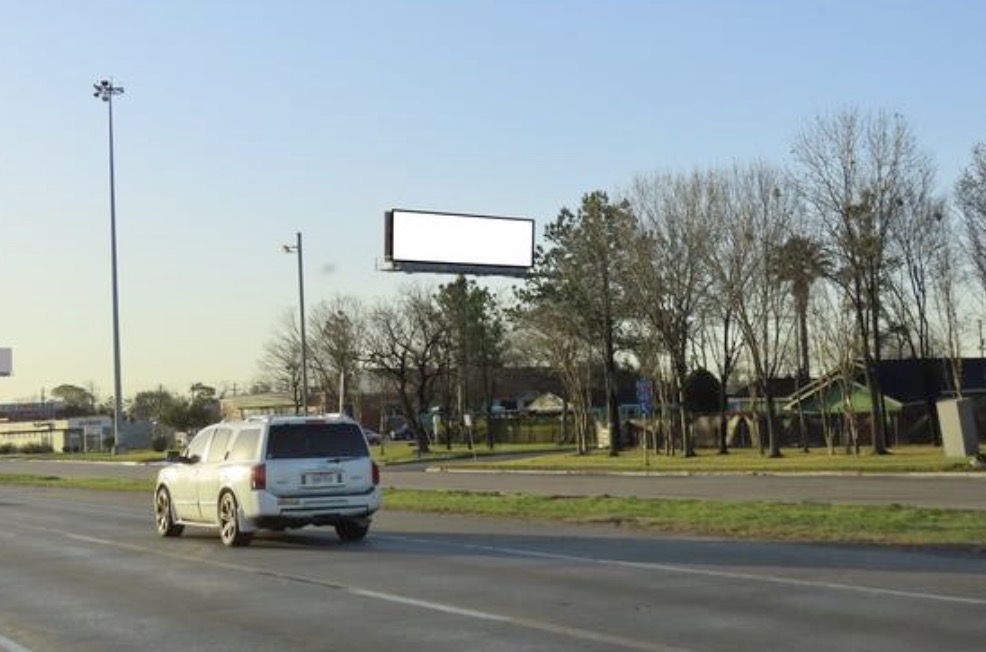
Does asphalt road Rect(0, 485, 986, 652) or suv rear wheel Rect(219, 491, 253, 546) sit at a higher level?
suv rear wheel Rect(219, 491, 253, 546)

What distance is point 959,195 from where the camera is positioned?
44.0 meters

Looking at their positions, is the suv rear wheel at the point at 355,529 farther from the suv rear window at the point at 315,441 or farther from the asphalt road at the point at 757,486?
the asphalt road at the point at 757,486

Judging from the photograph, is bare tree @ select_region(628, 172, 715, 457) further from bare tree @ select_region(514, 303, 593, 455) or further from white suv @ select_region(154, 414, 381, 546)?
white suv @ select_region(154, 414, 381, 546)

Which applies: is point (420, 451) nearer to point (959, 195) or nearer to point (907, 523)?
point (959, 195)

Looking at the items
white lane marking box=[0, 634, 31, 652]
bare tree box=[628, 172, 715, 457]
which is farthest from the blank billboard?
white lane marking box=[0, 634, 31, 652]

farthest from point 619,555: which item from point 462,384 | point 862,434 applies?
point 462,384

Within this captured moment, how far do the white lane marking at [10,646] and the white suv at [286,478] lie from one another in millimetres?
7182

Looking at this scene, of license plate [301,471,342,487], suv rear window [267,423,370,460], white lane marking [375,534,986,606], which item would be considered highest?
suv rear window [267,423,370,460]

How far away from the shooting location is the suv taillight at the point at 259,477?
54.9 ft

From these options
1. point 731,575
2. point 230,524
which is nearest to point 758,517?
point 731,575

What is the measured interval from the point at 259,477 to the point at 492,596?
6.35m

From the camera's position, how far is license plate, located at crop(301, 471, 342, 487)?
55.7ft

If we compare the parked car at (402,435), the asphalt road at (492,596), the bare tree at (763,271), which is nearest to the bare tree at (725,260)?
the bare tree at (763,271)

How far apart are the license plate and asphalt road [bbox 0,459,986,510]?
35.1 feet
